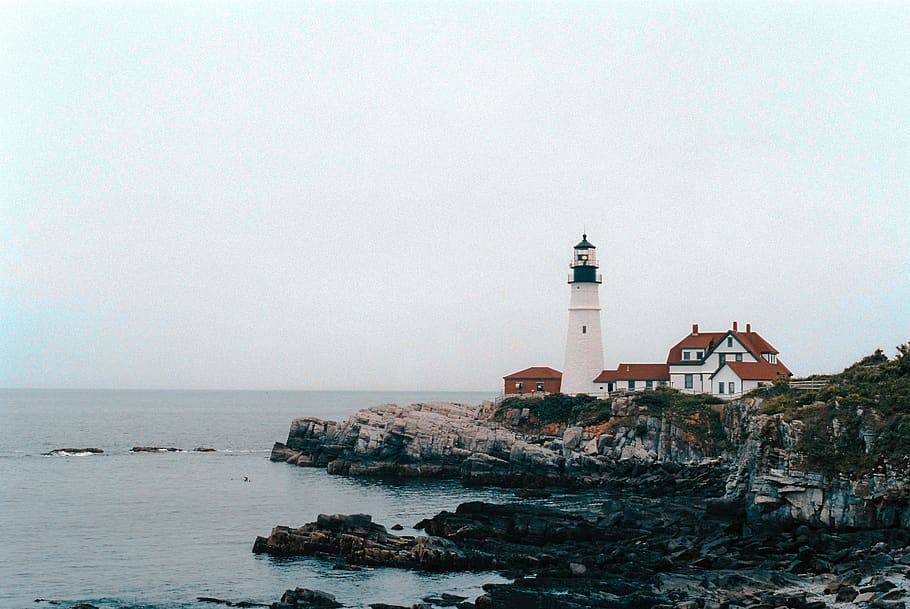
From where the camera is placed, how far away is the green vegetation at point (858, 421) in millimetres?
36031

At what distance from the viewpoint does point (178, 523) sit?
45.1m

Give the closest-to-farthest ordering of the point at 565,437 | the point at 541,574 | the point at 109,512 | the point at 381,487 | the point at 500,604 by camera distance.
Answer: the point at 500,604 < the point at 541,574 < the point at 109,512 < the point at 381,487 < the point at 565,437

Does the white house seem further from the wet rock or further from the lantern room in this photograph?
the wet rock

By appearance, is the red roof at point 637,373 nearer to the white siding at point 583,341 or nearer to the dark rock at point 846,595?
the white siding at point 583,341

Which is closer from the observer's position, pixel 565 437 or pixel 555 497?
pixel 555 497

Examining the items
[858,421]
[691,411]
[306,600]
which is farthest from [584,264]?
[306,600]

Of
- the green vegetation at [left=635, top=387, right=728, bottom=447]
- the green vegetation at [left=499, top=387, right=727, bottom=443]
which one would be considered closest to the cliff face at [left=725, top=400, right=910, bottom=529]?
the green vegetation at [left=635, top=387, right=728, bottom=447]

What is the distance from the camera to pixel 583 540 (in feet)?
120

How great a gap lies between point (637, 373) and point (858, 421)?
113ft

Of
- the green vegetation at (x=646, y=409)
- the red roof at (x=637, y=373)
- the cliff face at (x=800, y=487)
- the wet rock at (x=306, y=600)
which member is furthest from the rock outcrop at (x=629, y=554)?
the red roof at (x=637, y=373)

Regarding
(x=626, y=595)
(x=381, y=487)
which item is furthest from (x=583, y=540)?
(x=381, y=487)

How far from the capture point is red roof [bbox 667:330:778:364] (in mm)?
67875

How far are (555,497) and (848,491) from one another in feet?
60.7

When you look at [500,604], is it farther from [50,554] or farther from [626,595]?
[50,554]
